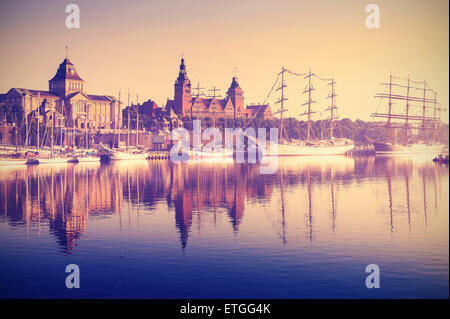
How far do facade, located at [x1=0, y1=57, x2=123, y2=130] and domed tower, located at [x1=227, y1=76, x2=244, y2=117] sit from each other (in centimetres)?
5395

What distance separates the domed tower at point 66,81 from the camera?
152m

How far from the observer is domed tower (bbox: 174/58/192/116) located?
17225cm

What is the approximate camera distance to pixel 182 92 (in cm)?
17250

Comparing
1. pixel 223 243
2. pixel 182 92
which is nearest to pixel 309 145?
pixel 182 92

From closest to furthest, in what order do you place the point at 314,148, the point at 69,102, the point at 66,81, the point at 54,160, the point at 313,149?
the point at 54,160 → the point at 313,149 → the point at 314,148 → the point at 69,102 → the point at 66,81

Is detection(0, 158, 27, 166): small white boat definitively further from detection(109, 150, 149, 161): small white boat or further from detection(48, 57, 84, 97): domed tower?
detection(48, 57, 84, 97): domed tower

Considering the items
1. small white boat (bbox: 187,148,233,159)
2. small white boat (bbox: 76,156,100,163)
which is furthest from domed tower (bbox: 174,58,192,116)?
small white boat (bbox: 76,156,100,163)

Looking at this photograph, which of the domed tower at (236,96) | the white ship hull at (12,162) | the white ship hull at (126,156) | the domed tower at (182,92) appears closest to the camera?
the white ship hull at (12,162)

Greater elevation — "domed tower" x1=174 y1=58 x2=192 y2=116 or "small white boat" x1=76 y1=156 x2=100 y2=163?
"domed tower" x1=174 y1=58 x2=192 y2=116

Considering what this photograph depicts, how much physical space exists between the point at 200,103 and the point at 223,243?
6333 inches

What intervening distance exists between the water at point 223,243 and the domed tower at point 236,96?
156m

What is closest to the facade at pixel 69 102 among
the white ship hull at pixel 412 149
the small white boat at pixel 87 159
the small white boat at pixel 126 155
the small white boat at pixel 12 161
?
the small white boat at pixel 126 155

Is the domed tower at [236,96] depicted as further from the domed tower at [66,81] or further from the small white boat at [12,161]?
the small white boat at [12,161]

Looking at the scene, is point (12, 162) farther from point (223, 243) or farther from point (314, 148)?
point (314, 148)
